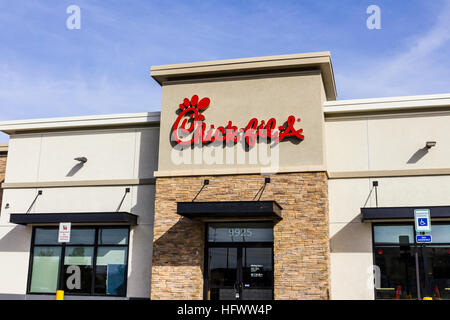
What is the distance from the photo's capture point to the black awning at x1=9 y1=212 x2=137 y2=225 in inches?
736

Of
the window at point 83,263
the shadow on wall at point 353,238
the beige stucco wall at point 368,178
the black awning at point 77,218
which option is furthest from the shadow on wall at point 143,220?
the shadow on wall at point 353,238

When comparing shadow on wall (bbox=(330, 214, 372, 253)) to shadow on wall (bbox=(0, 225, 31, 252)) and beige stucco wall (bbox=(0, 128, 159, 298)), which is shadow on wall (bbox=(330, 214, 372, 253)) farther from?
shadow on wall (bbox=(0, 225, 31, 252))

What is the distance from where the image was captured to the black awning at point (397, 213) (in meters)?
16.3

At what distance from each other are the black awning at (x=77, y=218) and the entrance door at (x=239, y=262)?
328cm

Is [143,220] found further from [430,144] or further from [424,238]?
[430,144]

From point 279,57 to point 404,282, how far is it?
8.99 m

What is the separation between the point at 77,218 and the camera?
1905 centimetres

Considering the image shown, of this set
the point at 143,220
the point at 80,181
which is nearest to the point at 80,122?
the point at 80,181

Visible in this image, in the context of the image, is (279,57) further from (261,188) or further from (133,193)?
(133,193)

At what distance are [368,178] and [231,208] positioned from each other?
17.4 feet

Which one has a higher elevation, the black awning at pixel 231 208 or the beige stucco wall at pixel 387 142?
the beige stucco wall at pixel 387 142

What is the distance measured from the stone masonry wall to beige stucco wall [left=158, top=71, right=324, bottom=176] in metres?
0.45

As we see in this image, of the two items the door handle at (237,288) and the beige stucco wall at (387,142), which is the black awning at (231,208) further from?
the beige stucco wall at (387,142)

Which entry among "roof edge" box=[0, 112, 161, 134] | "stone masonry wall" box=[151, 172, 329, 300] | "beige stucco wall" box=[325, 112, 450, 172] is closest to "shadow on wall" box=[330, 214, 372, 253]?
"stone masonry wall" box=[151, 172, 329, 300]
